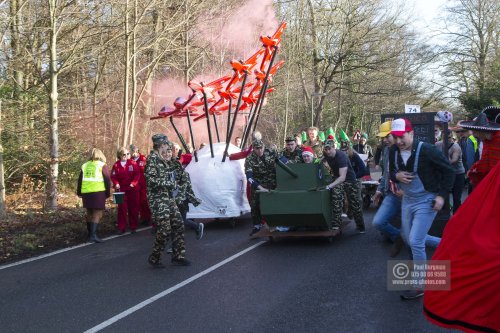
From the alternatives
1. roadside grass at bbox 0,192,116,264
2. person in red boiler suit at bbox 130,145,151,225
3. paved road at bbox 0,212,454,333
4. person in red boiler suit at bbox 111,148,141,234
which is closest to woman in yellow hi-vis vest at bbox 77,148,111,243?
roadside grass at bbox 0,192,116,264

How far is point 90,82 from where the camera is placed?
20438mm

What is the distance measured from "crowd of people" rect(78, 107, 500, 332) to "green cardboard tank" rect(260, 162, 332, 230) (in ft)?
0.82

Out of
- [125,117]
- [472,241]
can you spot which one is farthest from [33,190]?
[472,241]

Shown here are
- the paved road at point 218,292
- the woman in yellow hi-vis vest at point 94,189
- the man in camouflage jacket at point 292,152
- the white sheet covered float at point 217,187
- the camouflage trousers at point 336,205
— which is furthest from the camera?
the white sheet covered float at point 217,187

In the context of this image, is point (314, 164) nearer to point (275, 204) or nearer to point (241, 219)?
point (275, 204)

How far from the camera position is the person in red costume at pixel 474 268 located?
2.66 metres

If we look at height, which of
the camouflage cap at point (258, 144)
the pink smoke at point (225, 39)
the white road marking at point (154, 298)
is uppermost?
the pink smoke at point (225, 39)

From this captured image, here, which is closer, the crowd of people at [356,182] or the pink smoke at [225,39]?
the crowd of people at [356,182]

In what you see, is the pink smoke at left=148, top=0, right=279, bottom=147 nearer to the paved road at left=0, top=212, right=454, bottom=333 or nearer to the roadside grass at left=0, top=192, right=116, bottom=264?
the roadside grass at left=0, top=192, right=116, bottom=264

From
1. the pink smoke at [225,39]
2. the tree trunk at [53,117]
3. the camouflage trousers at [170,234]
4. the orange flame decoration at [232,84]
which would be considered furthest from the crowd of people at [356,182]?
the pink smoke at [225,39]

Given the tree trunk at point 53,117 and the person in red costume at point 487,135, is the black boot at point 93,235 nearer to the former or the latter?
the tree trunk at point 53,117

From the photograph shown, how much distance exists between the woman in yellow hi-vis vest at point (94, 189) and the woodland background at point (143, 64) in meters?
2.56
